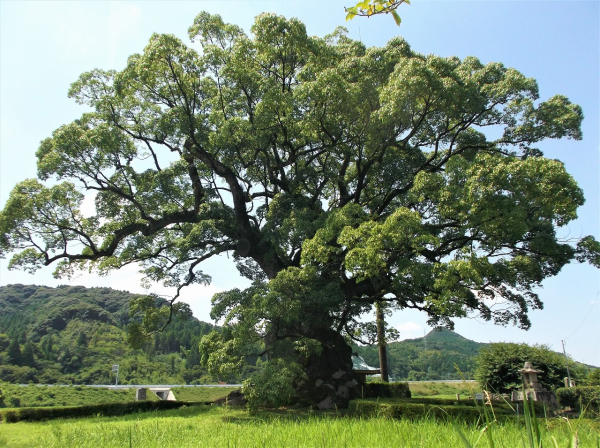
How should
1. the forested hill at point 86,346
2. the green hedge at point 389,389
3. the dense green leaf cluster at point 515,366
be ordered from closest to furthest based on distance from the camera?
the green hedge at point 389,389
the dense green leaf cluster at point 515,366
the forested hill at point 86,346

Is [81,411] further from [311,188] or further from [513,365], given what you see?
[513,365]

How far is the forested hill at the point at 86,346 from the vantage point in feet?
99.3

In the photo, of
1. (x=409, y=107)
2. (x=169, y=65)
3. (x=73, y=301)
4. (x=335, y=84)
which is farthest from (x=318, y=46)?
(x=73, y=301)

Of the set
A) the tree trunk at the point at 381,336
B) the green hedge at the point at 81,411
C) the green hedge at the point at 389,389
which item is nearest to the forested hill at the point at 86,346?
the green hedge at the point at 81,411

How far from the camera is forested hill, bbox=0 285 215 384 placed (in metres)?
30.3

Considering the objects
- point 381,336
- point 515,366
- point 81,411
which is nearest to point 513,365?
point 515,366

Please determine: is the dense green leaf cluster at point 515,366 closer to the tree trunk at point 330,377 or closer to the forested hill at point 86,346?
the tree trunk at point 330,377

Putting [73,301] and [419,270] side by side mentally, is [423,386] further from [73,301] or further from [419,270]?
[73,301]

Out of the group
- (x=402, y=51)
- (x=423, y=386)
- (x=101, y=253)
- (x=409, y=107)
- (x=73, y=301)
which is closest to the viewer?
(x=409, y=107)

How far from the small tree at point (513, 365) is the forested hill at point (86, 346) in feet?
54.6

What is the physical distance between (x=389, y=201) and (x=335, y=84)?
13.0ft

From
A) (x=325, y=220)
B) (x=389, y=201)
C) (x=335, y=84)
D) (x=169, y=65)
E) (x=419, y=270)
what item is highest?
(x=169, y=65)

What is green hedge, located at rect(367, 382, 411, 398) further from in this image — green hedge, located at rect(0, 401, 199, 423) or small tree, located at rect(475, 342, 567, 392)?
green hedge, located at rect(0, 401, 199, 423)

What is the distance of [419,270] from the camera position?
9406mm
